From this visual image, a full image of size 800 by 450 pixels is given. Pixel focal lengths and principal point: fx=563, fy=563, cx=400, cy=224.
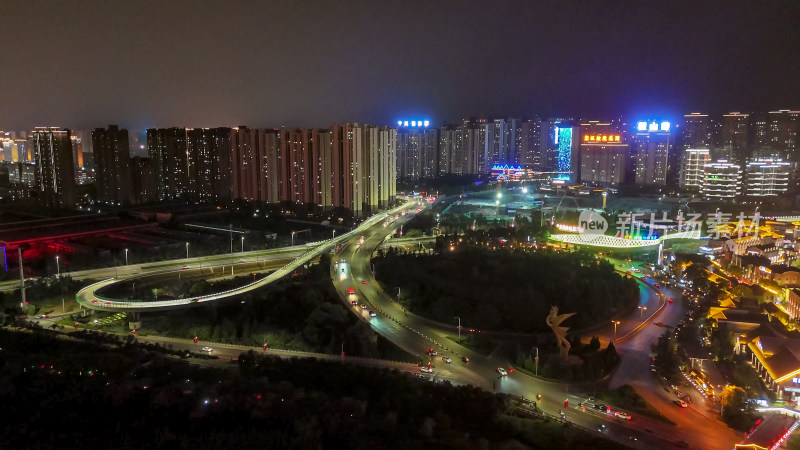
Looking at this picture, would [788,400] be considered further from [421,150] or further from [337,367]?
[421,150]

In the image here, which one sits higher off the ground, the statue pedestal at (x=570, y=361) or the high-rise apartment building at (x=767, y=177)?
the high-rise apartment building at (x=767, y=177)

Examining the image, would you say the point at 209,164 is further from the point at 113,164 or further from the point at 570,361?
the point at 570,361

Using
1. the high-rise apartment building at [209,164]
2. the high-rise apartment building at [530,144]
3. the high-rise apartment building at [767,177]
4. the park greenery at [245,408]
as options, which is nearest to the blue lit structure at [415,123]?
the high-rise apartment building at [530,144]

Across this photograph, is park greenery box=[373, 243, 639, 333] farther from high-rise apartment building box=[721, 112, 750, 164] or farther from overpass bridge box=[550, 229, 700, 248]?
high-rise apartment building box=[721, 112, 750, 164]

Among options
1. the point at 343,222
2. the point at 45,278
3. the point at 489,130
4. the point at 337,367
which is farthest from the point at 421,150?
the point at 337,367

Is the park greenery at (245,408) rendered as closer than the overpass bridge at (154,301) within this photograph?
Yes

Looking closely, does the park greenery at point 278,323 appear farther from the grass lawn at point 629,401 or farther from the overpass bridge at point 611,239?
the overpass bridge at point 611,239
